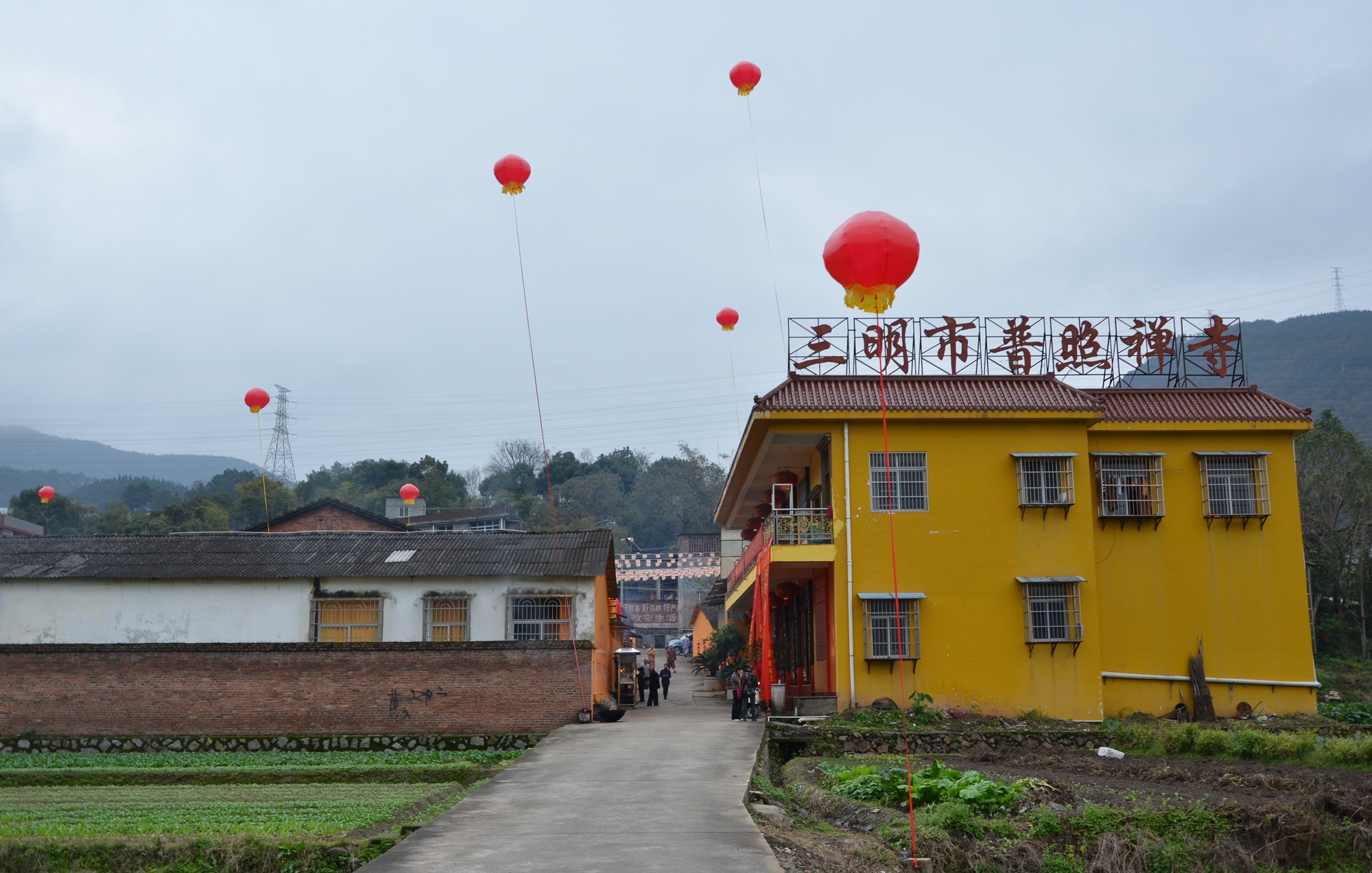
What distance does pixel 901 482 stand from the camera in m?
21.3

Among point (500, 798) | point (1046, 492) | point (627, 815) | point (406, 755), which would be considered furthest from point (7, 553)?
point (1046, 492)

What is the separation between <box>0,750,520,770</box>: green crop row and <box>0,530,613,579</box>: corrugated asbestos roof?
5191 millimetres

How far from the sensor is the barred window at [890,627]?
20.4 meters

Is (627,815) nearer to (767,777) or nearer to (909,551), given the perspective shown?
(767,777)

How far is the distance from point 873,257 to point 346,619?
15449 millimetres

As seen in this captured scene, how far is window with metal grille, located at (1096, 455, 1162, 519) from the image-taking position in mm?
22234

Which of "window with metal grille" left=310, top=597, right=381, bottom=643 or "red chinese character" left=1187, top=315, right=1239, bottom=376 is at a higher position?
"red chinese character" left=1187, top=315, right=1239, bottom=376

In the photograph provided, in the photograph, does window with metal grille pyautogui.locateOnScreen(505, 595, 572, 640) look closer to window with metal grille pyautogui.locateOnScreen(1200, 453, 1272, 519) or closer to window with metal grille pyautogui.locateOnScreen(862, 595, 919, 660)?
window with metal grille pyautogui.locateOnScreen(862, 595, 919, 660)

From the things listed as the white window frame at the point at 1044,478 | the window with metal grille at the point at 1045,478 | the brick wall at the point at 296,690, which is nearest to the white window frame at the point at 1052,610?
the white window frame at the point at 1044,478

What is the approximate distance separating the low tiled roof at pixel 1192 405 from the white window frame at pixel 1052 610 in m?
3.76

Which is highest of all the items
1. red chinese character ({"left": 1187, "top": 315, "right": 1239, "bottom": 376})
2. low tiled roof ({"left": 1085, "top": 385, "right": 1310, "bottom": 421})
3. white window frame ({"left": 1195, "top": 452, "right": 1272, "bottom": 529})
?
red chinese character ({"left": 1187, "top": 315, "right": 1239, "bottom": 376})

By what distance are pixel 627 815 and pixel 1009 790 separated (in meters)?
4.14

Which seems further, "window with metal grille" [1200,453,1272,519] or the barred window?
"window with metal grille" [1200,453,1272,519]

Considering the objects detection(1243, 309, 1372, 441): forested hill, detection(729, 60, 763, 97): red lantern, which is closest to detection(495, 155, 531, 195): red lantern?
detection(729, 60, 763, 97): red lantern
